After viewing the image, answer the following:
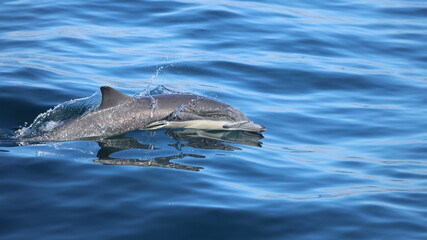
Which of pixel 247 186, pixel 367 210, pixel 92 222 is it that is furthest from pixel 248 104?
pixel 92 222

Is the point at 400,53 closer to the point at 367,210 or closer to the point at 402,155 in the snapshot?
the point at 402,155

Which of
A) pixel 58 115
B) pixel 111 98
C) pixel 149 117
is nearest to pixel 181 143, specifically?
pixel 149 117

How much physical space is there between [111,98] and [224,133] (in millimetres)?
1772

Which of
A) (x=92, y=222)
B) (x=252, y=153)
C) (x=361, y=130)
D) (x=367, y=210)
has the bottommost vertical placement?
(x=92, y=222)

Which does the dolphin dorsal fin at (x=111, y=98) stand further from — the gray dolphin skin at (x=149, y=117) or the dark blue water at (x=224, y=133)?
the dark blue water at (x=224, y=133)

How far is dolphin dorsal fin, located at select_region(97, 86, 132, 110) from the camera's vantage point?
8492mm

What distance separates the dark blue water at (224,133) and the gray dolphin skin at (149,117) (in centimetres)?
17

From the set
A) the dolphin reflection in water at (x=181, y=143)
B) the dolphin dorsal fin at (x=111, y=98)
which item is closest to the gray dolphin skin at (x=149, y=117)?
the dolphin dorsal fin at (x=111, y=98)

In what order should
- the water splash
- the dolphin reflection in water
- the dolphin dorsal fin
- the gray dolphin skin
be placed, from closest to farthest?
the dolphin reflection in water → the dolphin dorsal fin → the gray dolphin skin → the water splash

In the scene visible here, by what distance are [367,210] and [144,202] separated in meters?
2.44

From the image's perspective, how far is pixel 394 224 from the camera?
6.34 m

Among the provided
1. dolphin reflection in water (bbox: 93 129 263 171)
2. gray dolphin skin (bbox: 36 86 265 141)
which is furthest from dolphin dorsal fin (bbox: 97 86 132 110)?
dolphin reflection in water (bbox: 93 129 263 171)

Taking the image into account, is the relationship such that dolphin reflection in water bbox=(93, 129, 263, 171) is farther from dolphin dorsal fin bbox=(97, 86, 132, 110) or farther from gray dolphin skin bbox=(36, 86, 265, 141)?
dolphin dorsal fin bbox=(97, 86, 132, 110)

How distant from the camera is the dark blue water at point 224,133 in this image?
6.25 m
